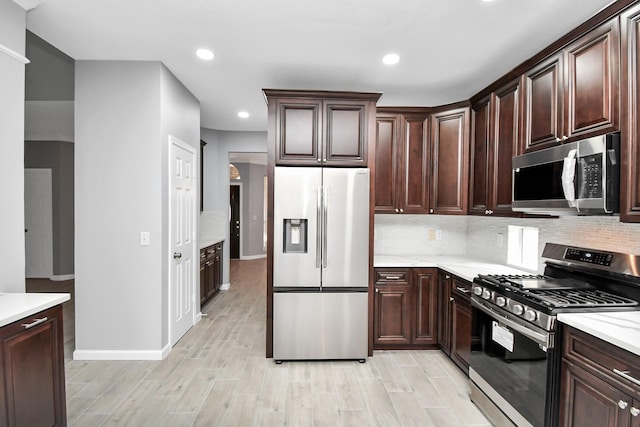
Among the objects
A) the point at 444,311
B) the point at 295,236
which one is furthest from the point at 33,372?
the point at 444,311

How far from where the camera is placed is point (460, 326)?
3061 mm

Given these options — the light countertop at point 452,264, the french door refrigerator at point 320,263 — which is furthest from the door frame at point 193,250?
the light countertop at point 452,264

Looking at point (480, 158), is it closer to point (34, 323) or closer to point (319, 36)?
point (319, 36)

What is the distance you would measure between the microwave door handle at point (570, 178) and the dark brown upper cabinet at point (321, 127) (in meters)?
1.63

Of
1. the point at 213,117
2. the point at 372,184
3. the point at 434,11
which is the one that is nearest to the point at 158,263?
the point at 372,184

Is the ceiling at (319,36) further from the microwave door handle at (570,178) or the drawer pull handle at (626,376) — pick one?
the drawer pull handle at (626,376)

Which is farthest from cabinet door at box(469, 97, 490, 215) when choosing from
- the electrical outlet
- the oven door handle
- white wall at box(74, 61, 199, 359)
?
the electrical outlet

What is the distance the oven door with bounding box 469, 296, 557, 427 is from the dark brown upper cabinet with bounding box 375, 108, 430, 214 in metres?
1.43

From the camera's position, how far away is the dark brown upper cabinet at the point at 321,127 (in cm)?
327

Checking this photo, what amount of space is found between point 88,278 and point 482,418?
3.42 metres

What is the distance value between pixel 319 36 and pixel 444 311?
2683 millimetres

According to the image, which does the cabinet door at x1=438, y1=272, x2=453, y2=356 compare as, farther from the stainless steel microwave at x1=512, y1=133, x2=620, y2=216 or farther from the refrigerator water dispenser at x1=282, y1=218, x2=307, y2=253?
the refrigerator water dispenser at x1=282, y1=218, x2=307, y2=253

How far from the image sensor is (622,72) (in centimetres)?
188

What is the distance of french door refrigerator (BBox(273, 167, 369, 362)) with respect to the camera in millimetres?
3232
